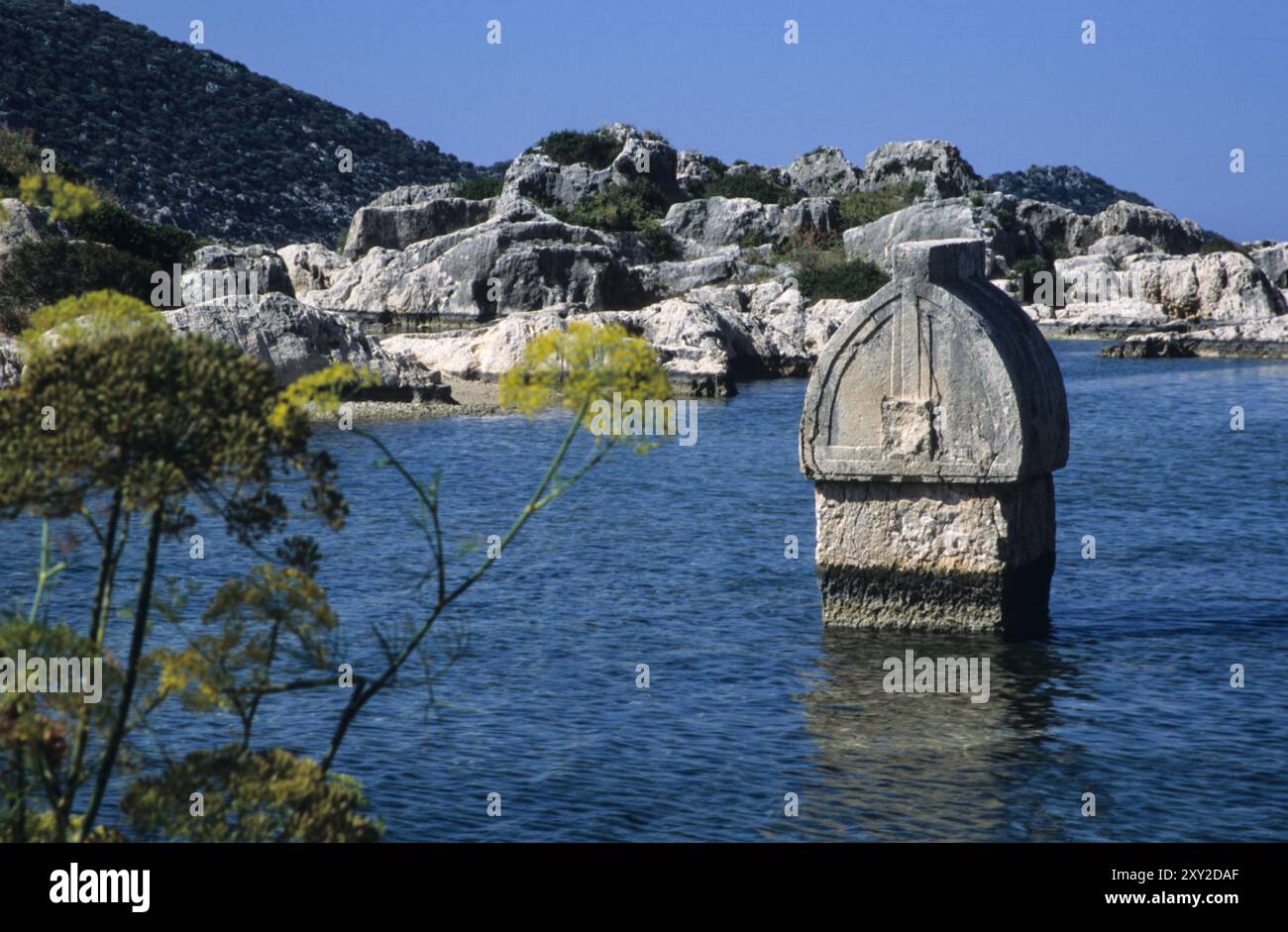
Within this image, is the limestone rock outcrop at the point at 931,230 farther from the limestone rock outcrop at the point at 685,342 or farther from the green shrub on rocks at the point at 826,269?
the limestone rock outcrop at the point at 685,342

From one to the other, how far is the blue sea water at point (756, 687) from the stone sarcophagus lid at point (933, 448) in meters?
0.48

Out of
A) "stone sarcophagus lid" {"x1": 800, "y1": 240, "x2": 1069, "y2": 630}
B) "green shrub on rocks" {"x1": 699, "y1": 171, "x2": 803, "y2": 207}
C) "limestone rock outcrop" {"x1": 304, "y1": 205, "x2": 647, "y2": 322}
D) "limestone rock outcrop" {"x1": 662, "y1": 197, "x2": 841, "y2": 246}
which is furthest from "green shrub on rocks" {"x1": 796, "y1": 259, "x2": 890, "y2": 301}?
"stone sarcophagus lid" {"x1": 800, "y1": 240, "x2": 1069, "y2": 630}

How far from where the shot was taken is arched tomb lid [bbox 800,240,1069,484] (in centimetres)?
1311

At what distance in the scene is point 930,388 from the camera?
43.8 feet

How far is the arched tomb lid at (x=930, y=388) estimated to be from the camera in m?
13.1

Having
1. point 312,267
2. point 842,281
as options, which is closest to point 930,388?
point 312,267

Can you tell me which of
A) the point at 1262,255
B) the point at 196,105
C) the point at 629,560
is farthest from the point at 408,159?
the point at 629,560

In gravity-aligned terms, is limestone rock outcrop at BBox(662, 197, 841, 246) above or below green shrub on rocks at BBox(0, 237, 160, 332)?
above

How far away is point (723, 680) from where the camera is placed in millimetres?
13078

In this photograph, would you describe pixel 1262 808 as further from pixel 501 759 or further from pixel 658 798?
pixel 501 759

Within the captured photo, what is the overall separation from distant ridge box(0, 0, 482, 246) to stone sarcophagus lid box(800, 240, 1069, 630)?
218 feet

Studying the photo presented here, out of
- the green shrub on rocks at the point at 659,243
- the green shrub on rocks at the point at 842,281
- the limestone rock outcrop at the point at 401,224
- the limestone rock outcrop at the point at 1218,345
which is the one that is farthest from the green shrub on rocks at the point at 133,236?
the limestone rock outcrop at the point at 1218,345

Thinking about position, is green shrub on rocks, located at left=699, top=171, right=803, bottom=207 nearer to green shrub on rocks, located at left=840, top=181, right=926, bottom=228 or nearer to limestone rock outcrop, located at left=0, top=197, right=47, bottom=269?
green shrub on rocks, located at left=840, top=181, right=926, bottom=228

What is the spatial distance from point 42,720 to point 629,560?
496 inches
